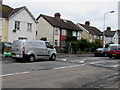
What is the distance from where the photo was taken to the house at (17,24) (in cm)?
2777

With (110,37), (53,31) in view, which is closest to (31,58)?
(53,31)

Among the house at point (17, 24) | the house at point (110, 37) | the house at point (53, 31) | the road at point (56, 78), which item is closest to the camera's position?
the road at point (56, 78)

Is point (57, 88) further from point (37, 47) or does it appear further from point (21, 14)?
point (21, 14)

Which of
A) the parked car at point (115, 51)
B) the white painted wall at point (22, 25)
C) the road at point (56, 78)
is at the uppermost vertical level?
the white painted wall at point (22, 25)

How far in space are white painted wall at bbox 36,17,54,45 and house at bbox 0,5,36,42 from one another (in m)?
5.95

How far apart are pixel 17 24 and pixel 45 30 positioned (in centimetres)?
976

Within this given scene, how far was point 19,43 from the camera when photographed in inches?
586

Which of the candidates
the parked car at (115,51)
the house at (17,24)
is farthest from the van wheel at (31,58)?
the house at (17,24)

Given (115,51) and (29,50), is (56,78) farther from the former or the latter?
(115,51)

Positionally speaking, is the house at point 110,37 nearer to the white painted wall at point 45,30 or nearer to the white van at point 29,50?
the white painted wall at point 45,30

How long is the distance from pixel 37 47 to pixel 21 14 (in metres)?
15.9

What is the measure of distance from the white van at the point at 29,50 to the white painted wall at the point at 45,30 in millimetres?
20284

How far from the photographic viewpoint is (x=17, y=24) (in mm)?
29359

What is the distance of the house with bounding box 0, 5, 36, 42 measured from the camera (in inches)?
1093
